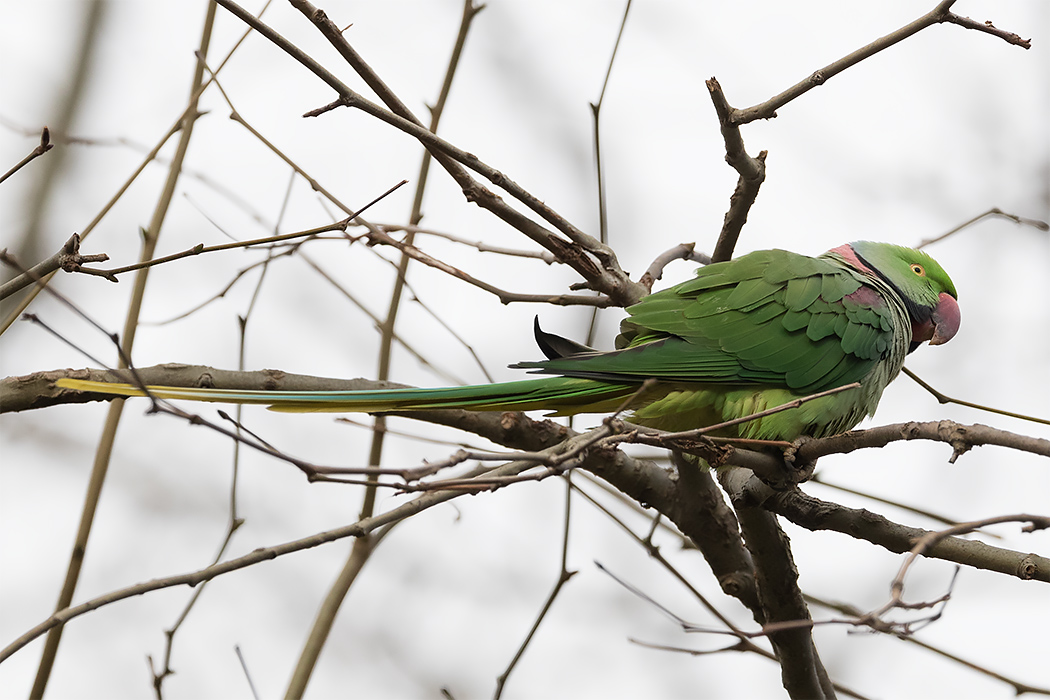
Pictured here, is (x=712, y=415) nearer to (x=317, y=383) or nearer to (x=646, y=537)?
(x=646, y=537)

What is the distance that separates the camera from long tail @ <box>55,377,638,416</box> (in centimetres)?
196

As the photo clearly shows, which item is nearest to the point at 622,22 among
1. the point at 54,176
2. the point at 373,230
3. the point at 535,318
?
the point at 535,318

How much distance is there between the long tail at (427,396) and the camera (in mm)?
1957

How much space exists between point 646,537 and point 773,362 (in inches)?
29.7

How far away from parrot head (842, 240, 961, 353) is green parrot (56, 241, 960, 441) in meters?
0.22

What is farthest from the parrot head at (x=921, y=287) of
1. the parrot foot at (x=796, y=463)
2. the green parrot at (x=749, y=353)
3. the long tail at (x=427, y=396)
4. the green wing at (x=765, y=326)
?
the long tail at (x=427, y=396)

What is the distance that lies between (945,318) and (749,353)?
1134mm

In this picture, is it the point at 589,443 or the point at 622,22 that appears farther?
the point at 622,22

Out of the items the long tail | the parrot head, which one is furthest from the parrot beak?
the long tail

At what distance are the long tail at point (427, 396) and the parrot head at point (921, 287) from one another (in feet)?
5.05

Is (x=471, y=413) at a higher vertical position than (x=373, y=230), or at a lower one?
lower

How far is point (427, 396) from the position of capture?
225 cm

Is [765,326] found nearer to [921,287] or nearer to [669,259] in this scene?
[669,259]

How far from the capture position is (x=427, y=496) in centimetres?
205
